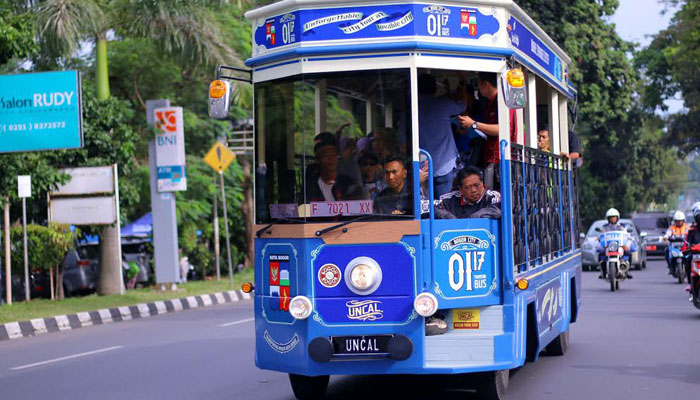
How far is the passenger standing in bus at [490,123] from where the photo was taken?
7.75 meters

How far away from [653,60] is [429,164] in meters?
40.9

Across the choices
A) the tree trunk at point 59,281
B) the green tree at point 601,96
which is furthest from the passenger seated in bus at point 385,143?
the green tree at point 601,96

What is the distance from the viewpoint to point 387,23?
743 cm

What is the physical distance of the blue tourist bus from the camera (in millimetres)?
7363

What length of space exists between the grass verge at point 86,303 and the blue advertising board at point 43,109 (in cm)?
272

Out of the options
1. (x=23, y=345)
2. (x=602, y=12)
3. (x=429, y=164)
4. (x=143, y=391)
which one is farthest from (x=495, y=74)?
(x=602, y=12)

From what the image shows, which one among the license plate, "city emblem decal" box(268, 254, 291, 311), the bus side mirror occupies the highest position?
the bus side mirror

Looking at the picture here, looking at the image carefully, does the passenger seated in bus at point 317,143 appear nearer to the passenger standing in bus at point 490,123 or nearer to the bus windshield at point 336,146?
the bus windshield at point 336,146

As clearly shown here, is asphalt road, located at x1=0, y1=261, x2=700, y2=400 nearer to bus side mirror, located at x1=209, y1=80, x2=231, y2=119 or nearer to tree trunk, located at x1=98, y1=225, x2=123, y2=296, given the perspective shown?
bus side mirror, located at x1=209, y1=80, x2=231, y2=119

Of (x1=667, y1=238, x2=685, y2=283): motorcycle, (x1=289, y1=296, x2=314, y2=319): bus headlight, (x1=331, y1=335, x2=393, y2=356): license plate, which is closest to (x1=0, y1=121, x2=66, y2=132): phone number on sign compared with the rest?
(x1=289, y1=296, x2=314, y2=319): bus headlight

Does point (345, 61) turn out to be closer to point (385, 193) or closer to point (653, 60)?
point (385, 193)

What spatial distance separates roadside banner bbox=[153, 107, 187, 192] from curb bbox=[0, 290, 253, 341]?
241 centimetres

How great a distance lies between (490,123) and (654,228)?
3270cm

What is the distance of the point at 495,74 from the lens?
305 inches
